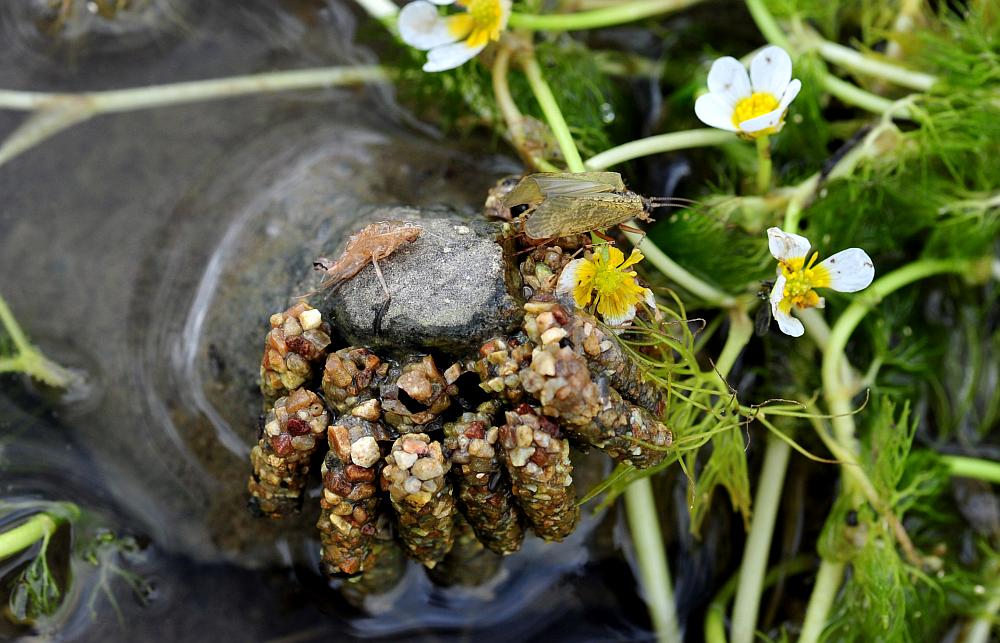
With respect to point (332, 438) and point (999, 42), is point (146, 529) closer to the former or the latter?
point (332, 438)

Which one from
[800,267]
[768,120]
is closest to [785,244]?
[800,267]

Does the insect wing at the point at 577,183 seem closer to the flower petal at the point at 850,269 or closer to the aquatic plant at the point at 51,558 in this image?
the flower petal at the point at 850,269

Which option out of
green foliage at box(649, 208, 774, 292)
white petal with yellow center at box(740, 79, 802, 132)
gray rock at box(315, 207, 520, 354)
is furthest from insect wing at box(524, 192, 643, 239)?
green foliage at box(649, 208, 774, 292)

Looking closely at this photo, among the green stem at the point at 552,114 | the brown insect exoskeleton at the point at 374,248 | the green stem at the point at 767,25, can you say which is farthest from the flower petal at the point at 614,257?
the green stem at the point at 767,25

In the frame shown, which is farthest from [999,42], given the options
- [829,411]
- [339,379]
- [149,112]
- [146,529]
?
[146,529]

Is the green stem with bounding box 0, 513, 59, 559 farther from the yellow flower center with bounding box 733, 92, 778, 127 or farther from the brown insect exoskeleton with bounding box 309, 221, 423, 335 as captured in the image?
the yellow flower center with bounding box 733, 92, 778, 127

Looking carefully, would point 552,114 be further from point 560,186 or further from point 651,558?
point 651,558
